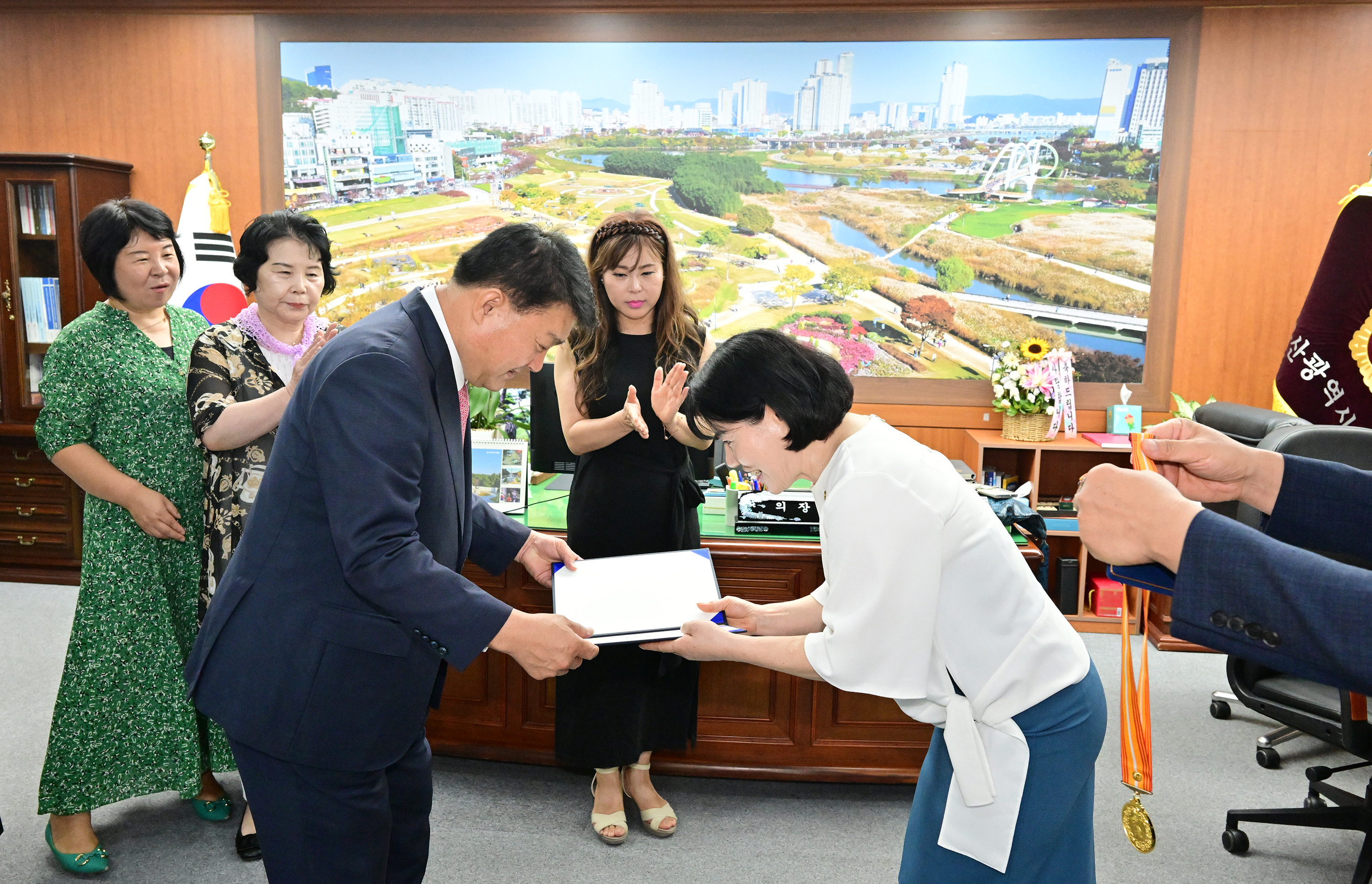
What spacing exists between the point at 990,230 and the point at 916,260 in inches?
17.1

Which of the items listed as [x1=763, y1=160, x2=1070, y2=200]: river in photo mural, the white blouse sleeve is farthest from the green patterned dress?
[x1=763, y1=160, x2=1070, y2=200]: river in photo mural

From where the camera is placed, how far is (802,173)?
5.22m

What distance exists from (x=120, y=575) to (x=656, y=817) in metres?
1.70

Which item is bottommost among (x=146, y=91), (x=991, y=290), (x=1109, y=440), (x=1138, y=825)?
(x=1138, y=825)

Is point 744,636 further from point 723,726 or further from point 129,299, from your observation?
point 129,299

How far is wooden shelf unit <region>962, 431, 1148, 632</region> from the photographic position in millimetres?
→ 4645

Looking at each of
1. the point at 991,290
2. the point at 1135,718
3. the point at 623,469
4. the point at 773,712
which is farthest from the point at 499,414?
the point at 991,290

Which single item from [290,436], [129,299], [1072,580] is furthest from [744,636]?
[1072,580]

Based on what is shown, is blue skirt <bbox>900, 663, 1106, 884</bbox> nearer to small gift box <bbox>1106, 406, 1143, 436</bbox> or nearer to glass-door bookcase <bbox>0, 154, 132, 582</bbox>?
small gift box <bbox>1106, 406, 1143, 436</bbox>

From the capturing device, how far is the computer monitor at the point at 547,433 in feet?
9.95

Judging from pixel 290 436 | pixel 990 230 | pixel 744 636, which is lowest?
pixel 744 636

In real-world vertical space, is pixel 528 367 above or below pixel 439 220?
below

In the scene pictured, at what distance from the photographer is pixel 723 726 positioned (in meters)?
2.93

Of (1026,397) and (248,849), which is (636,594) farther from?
(1026,397)
